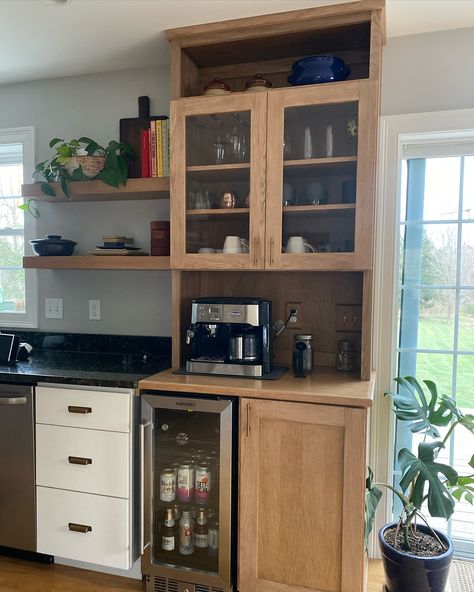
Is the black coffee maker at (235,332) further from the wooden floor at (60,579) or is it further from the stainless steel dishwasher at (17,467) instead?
the wooden floor at (60,579)

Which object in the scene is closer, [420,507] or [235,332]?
[420,507]

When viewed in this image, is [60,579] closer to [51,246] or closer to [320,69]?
[51,246]

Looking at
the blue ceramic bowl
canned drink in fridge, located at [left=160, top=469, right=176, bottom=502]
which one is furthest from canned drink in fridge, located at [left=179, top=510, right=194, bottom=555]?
the blue ceramic bowl

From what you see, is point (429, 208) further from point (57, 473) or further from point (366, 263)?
point (57, 473)

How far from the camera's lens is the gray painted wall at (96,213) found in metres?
2.53

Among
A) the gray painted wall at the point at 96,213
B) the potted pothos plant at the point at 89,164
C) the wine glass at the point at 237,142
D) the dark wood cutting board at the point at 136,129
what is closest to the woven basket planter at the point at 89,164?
the potted pothos plant at the point at 89,164

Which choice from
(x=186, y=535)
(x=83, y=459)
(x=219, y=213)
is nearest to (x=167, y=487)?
(x=186, y=535)

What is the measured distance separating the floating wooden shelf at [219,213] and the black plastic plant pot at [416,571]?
1.49m

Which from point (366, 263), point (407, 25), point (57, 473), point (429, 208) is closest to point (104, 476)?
point (57, 473)

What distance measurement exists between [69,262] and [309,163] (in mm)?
1257

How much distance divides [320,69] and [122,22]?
87 centimetres

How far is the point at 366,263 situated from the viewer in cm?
186

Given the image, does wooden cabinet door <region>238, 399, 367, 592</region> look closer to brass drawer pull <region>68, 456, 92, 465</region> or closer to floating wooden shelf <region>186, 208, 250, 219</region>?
brass drawer pull <region>68, 456, 92, 465</region>

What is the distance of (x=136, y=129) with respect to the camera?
249cm
